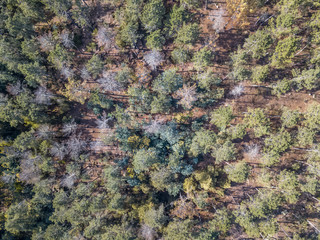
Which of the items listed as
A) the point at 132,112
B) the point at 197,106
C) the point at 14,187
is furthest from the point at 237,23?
the point at 14,187

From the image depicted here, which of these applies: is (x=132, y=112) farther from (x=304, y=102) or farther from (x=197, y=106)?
(x=304, y=102)

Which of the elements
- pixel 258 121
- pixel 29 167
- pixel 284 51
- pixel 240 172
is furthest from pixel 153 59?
pixel 29 167

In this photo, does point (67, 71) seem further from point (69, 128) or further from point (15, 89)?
point (69, 128)

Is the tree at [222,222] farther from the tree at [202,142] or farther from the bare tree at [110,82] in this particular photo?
the bare tree at [110,82]

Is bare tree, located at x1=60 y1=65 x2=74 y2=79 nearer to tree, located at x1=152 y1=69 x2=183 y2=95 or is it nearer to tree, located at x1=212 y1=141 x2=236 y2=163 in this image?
tree, located at x1=152 y1=69 x2=183 y2=95

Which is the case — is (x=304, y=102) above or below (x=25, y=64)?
below

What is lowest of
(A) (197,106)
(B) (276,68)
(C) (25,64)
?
(A) (197,106)

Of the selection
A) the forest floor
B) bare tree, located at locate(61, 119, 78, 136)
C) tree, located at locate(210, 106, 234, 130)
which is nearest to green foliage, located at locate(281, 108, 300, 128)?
the forest floor
